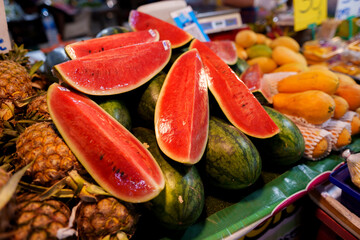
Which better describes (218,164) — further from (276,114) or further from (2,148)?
(2,148)

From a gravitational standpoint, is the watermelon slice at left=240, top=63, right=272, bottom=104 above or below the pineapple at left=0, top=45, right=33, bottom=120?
below

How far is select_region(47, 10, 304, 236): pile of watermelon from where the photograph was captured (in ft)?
2.90

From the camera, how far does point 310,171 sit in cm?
136

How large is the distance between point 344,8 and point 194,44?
2585mm

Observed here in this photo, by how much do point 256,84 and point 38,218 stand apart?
136cm

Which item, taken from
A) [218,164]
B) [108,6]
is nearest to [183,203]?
[218,164]

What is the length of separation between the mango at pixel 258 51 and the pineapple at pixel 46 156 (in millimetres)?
2093

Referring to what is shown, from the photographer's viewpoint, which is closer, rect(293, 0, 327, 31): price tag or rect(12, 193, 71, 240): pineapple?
rect(12, 193, 71, 240): pineapple

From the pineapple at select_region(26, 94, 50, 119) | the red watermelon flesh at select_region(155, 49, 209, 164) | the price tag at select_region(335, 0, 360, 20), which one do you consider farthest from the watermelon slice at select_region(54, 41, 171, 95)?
the price tag at select_region(335, 0, 360, 20)

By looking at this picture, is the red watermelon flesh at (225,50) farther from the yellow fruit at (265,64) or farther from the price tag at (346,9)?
the price tag at (346,9)

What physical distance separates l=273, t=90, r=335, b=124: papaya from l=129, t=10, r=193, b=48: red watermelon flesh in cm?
80

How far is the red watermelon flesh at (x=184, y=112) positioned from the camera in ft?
3.17

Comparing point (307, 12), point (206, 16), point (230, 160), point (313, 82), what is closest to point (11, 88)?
point (230, 160)

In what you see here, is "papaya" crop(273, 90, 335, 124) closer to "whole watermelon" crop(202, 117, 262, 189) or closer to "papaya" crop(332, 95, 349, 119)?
"papaya" crop(332, 95, 349, 119)
